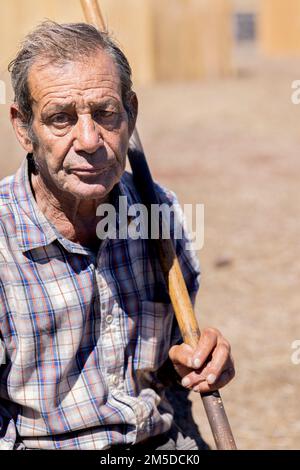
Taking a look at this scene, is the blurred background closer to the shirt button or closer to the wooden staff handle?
the wooden staff handle

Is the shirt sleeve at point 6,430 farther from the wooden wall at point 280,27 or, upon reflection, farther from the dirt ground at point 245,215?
the wooden wall at point 280,27

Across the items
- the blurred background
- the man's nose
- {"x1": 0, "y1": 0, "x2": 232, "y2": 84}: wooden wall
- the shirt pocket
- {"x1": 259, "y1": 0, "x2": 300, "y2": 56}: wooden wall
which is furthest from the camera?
{"x1": 259, "y1": 0, "x2": 300, "y2": 56}: wooden wall

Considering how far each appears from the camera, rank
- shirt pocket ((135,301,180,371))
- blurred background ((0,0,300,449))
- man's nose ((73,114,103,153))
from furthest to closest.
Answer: blurred background ((0,0,300,449)), shirt pocket ((135,301,180,371)), man's nose ((73,114,103,153))

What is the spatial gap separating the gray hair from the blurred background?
14.3 inches

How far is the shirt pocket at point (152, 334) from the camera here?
2.52 metres

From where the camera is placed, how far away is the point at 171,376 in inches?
106

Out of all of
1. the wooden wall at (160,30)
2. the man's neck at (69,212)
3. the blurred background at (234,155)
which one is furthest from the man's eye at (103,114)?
the wooden wall at (160,30)

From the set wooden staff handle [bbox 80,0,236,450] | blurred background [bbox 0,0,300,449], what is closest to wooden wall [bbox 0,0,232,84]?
blurred background [bbox 0,0,300,449]

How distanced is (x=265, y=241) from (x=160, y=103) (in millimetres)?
7760

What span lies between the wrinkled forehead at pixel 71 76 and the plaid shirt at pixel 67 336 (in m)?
0.28

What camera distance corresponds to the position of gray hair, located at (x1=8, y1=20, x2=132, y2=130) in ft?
7.23

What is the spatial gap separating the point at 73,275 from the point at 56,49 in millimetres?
595
